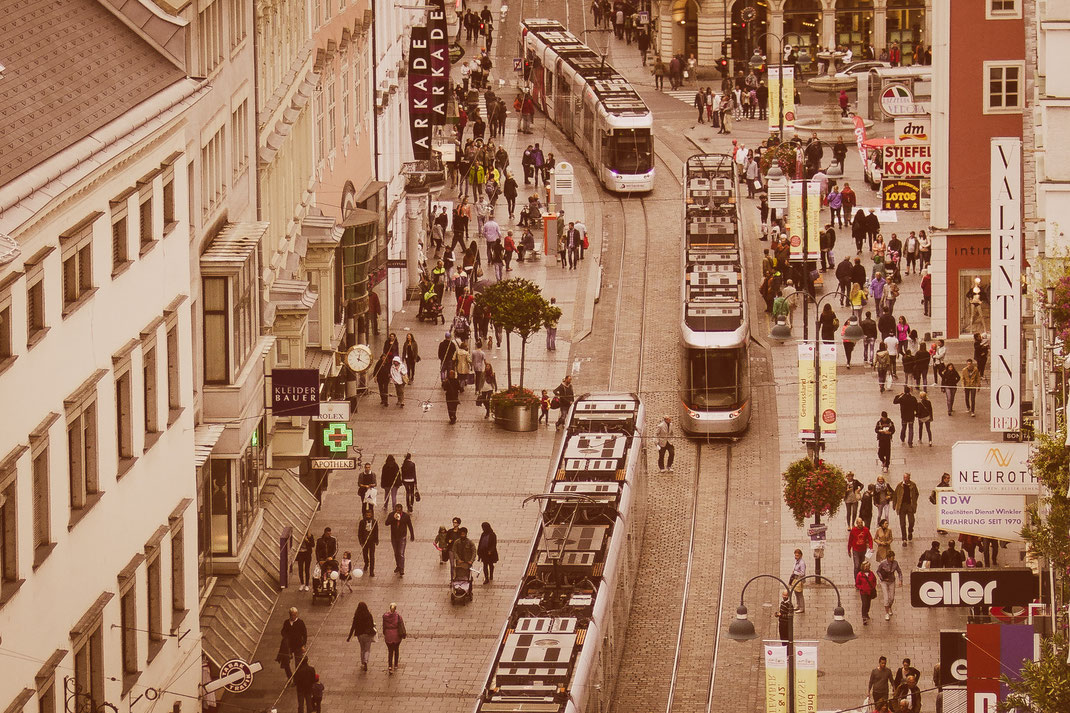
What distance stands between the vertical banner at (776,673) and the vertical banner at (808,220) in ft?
96.7

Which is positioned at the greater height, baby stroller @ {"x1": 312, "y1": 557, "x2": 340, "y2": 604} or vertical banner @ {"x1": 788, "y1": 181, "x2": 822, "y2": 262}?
vertical banner @ {"x1": 788, "y1": 181, "x2": 822, "y2": 262}

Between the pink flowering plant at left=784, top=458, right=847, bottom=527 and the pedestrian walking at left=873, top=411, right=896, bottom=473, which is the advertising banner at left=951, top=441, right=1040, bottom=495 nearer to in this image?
the pink flowering plant at left=784, top=458, right=847, bottom=527

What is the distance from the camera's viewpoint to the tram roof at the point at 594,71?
92188 millimetres

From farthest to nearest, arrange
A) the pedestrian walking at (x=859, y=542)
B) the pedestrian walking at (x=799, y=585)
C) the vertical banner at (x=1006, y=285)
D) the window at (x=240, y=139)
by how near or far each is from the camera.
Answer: the pedestrian walking at (x=859, y=542) < the pedestrian walking at (x=799, y=585) < the window at (x=240, y=139) < the vertical banner at (x=1006, y=285)

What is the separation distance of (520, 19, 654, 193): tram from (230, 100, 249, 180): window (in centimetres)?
3745

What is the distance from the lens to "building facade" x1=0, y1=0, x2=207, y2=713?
1346 inches

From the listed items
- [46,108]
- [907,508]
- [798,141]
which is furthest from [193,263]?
[798,141]

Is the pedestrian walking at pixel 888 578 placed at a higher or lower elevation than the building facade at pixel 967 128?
lower

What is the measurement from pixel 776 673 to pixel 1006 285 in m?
13.4

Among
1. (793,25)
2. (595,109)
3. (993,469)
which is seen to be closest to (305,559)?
(993,469)

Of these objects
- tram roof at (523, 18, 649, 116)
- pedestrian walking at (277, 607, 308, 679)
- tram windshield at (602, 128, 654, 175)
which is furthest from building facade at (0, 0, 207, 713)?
tram roof at (523, 18, 649, 116)

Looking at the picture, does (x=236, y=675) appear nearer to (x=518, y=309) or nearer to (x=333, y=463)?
(x=333, y=463)

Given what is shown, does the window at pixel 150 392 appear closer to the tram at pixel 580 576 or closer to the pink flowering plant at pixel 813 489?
the tram at pixel 580 576

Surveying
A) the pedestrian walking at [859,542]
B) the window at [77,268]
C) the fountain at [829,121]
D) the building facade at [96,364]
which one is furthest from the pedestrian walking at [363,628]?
the fountain at [829,121]
